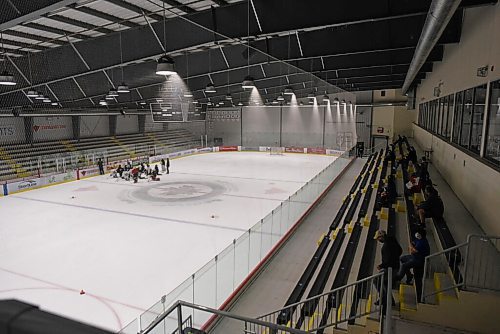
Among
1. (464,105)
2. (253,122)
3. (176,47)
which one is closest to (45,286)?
(176,47)

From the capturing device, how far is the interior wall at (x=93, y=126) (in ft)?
102

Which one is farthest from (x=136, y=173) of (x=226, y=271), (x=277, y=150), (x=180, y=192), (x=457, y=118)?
(x=277, y=150)

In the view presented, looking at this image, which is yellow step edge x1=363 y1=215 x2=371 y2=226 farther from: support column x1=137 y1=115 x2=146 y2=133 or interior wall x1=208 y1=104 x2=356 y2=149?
support column x1=137 y1=115 x2=146 y2=133

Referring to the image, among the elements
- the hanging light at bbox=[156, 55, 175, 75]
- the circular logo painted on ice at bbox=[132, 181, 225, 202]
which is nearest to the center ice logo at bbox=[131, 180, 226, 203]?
the circular logo painted on ice at bbox=[132, 181, 225, 202]

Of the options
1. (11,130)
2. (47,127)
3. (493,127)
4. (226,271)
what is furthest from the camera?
(47,127)

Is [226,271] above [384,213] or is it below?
below

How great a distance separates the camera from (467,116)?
360 inches

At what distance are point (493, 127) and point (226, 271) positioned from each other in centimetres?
583

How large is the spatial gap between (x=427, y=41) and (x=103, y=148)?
27.8 m

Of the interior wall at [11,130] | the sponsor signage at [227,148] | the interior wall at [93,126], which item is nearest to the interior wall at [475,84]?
the interior wall at [11,130]

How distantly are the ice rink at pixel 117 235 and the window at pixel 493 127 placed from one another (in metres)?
7.02

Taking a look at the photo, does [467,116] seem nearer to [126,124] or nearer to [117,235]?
[117,235]

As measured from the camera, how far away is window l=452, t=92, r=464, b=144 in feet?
32.8

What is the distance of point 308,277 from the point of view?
25.6 feet
